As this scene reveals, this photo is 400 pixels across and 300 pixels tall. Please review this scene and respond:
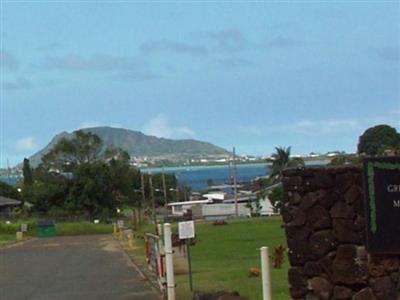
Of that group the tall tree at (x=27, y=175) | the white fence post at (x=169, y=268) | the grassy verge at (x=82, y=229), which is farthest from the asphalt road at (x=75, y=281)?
the tall tree at (x=27, y=175)

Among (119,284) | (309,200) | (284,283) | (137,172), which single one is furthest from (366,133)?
(137,172)

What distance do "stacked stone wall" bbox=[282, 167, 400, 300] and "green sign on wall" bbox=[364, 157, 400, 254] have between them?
0.71ft

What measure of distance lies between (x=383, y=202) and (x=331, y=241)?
3.58ft

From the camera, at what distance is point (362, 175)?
460 inches

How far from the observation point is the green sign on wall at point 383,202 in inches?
444

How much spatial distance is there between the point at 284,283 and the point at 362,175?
953 centimetres

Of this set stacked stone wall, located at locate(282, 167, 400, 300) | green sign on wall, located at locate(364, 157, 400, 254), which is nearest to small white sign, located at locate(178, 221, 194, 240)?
stacked stone wall, located at locate(282, 167, 400, 300)

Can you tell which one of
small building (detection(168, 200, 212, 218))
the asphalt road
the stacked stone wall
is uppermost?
the stacked stone wall

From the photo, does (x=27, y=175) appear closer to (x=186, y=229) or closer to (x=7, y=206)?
(x=7, y=206)

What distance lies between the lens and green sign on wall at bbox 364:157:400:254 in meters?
11.3

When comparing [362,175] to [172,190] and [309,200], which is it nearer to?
[309,200]

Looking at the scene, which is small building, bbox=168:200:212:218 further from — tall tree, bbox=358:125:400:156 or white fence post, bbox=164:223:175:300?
white fence post, bbox=164:223:175:300

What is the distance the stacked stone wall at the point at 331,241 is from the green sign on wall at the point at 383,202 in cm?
22

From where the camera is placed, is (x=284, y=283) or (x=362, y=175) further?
(x=284, y=283)
